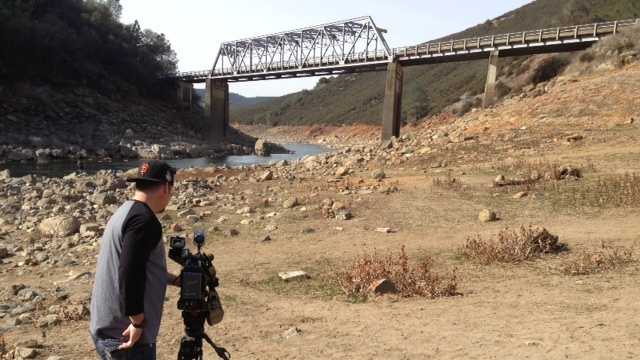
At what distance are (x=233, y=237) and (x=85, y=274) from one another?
349 cm

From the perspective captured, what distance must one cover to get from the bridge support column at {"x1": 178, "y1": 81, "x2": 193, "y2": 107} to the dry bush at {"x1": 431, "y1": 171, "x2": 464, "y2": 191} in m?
69.1

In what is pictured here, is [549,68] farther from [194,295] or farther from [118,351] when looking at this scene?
[118,351]

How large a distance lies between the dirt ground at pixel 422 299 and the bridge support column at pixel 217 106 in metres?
57.4

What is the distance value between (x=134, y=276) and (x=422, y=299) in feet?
15.9

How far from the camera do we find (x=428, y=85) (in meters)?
104

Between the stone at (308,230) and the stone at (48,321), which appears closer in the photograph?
the stone at (48,321)

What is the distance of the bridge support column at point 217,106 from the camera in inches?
2904

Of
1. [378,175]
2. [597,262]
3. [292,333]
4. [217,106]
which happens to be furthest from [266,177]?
[217,106]

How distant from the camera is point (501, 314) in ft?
20.8

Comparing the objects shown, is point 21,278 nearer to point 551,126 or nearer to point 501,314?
point 501,314

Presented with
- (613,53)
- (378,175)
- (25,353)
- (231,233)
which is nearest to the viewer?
(25,353)

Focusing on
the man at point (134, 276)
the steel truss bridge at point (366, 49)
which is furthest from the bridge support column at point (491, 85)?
the man at point (134, 276)

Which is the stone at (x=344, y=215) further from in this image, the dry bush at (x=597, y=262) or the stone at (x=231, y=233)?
the dry bush at (x=597, y=262)

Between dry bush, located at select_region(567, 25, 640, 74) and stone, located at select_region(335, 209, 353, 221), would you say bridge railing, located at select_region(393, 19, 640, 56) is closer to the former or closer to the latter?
dry bush, located at select_region(567, 25, 640, 74)
